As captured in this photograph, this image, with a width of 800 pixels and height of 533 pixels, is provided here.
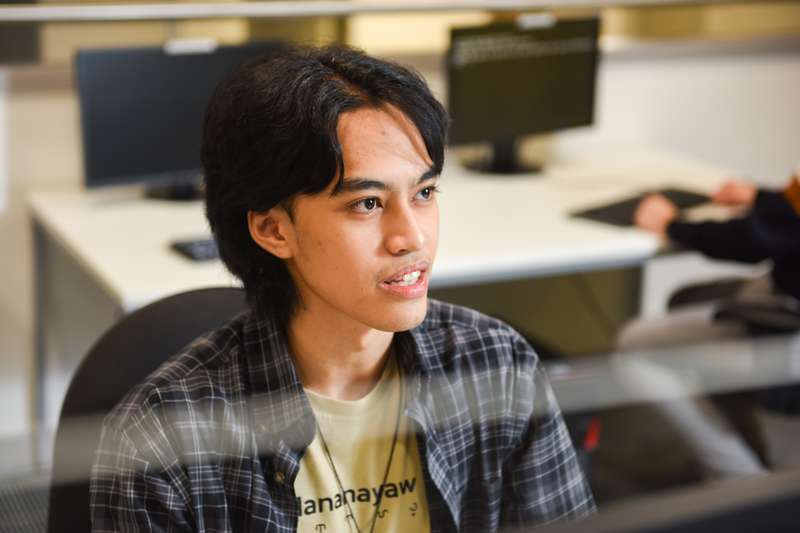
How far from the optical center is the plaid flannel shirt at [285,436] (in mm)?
1035

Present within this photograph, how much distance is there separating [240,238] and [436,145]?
0.74 feet

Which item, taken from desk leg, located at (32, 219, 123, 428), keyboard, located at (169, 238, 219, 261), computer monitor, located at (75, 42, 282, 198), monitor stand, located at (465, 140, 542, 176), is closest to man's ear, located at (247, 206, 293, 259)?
keyboard, located at (169, 238, 219, 261)

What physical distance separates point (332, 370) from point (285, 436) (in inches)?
5.5

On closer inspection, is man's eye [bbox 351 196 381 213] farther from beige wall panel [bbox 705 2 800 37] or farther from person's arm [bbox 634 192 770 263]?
beige wall panel [bbox 705 2 800 37]

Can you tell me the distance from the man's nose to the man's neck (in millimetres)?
132

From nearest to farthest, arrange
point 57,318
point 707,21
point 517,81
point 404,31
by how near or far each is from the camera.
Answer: point 57,318 → point 517,81 → point 404,31 → point 707,21

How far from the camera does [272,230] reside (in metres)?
1.15

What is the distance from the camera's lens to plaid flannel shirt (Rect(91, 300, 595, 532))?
40.8 inches

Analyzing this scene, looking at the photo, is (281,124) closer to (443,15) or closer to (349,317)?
(349,317)

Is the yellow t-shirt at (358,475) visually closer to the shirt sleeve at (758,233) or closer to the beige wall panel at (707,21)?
the shirt sleeve at (758,233)

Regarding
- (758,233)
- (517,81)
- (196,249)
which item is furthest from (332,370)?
(517,81)

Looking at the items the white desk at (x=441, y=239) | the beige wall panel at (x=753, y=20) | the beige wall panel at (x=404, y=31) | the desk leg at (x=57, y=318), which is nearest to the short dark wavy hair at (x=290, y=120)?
the white desk at (x=441, y=239)

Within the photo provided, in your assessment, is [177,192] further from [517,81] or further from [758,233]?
[758,233]

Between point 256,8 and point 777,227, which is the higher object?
point 256,8
